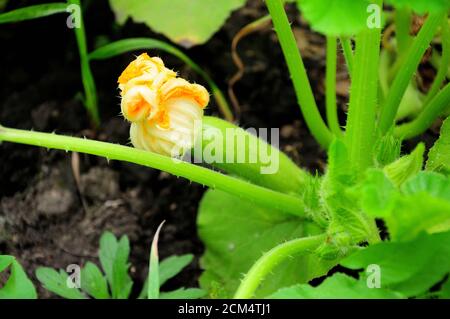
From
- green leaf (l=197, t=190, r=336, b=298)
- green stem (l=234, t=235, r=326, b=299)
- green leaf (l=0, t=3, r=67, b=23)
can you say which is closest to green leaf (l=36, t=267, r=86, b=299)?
green leaf (l=197, t=190, r=336, b=298)

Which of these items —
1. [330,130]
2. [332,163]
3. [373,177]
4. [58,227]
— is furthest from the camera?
[58,227]

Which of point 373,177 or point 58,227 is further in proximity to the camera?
point 58,227

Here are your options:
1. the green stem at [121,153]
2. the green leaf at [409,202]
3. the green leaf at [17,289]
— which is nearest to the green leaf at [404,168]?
the green leaf at [409,202]

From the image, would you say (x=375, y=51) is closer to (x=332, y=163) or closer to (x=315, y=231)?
(x=332, y=163)

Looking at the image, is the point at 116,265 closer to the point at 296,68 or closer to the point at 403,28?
the point at 296,68

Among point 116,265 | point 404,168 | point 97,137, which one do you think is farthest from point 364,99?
point 97,137

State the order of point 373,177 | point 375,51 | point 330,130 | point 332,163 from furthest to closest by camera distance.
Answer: point 330,130 < point 375,51 < point 332,163 < point 373,177
